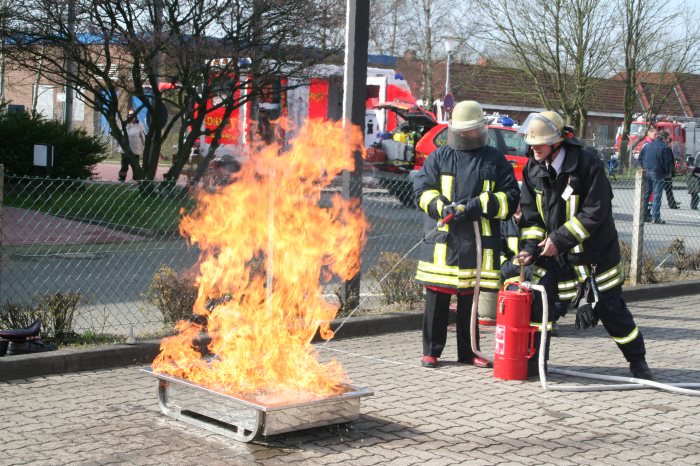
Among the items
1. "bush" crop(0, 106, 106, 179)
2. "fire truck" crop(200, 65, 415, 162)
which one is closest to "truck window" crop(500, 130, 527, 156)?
"fire truck" crop(200, 65, 415, 162)

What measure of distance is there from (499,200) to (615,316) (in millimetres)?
1187

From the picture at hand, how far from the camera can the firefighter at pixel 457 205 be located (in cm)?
701

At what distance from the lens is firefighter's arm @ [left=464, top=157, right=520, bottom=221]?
269 inches

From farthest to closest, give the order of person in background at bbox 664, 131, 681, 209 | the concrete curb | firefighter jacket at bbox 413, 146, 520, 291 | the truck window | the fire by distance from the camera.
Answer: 1. the truck window
2. person in background at bbox 664, 131, 681, 209
3. firefighter jacket at bbox 413, 146, 520, 291
4. the concrete curb
5. the fire

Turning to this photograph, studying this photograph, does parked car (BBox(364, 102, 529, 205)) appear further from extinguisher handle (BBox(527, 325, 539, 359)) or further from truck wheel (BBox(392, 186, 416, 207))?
extinguisher handle (BBox(527, 325, 539, 359))

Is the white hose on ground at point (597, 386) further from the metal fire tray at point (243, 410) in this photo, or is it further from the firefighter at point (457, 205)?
the metal fire tray at point (243, 410)

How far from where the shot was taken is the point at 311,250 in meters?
6.28

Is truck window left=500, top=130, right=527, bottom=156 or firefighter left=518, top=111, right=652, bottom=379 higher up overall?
truck window left=500, top=130, right=527, bottom=156

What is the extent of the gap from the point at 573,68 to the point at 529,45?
210 centimetres

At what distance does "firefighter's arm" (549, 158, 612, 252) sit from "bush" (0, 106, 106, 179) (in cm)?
1217

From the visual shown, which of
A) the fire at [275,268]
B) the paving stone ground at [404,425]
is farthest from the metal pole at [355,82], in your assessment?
the fire at [275,268]

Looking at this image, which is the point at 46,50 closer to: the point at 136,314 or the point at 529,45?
the point at 136,314

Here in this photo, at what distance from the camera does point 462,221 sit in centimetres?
694

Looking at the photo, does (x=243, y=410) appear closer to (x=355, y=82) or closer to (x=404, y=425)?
(x=404, y=425)
